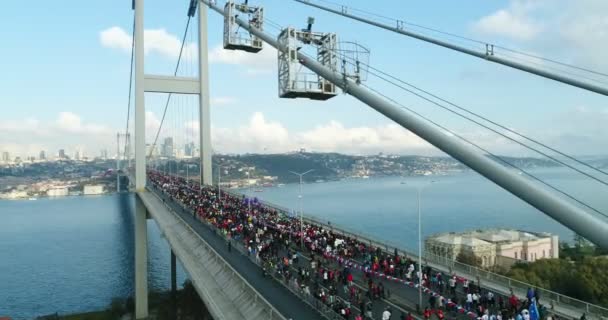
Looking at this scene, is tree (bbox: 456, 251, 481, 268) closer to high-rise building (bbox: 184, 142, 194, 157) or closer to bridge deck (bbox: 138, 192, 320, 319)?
bridge deck (bbox: 138, 192, 320, 319)

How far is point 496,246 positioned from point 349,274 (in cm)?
5607

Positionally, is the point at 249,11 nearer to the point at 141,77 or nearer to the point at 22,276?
the point at 141,77

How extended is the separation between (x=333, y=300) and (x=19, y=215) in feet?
544

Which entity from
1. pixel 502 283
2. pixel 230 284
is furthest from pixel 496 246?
pixel 230 284

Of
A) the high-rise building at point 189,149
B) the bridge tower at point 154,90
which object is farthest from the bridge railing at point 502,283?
the high-rise building at point 189,149

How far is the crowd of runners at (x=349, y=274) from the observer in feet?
53.5

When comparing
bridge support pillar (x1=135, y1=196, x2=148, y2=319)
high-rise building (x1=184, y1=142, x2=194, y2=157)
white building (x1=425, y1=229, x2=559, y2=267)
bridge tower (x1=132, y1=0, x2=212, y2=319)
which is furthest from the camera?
A: high-rise building (x1=184, y1=142, x2=194, y2=157)

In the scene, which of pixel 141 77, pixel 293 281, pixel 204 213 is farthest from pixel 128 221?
pixel 293 281

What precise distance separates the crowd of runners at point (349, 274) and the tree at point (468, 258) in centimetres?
3532

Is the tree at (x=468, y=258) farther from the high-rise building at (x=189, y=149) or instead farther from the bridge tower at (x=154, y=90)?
the high-rise building at (x=189, y=149)

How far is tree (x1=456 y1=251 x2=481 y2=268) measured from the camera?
200ft

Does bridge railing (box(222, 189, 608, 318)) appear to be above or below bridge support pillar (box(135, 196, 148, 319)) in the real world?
above

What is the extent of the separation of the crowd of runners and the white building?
3781cm

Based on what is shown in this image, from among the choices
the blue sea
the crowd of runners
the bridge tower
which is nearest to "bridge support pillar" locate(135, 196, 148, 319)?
the bridge tower
